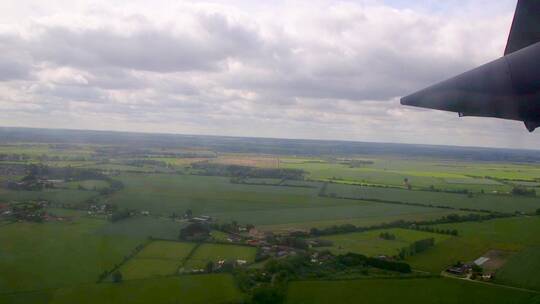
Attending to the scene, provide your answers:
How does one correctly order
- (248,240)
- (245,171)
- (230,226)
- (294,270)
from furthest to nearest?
(245,171)
(230,226)
(248,240)
(294,270)

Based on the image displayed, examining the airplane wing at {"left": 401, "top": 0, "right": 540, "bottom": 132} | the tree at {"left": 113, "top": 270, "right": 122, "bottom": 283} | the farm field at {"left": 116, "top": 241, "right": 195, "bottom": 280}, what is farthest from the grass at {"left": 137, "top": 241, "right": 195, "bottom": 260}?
the airplane wing at {"left": 401, "top": 0, "right": 540, "bottom": 132}

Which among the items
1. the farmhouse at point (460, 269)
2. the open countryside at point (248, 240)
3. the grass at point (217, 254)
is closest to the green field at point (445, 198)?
the open countryside at point (248, 240)

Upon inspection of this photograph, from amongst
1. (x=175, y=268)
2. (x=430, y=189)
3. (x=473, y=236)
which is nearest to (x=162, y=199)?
(x=175, y=268)

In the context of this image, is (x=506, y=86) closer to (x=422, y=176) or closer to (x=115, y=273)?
(x=115, y=273)

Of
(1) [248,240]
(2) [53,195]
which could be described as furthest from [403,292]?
(2) [53,195]

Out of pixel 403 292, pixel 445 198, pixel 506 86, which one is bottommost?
pixel 403 292

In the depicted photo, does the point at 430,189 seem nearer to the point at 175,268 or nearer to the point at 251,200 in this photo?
the point at 251,200

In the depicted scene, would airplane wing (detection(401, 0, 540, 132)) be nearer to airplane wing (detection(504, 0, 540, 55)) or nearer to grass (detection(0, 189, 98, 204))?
airplane wing (detection(504, 0, 540, 55))
